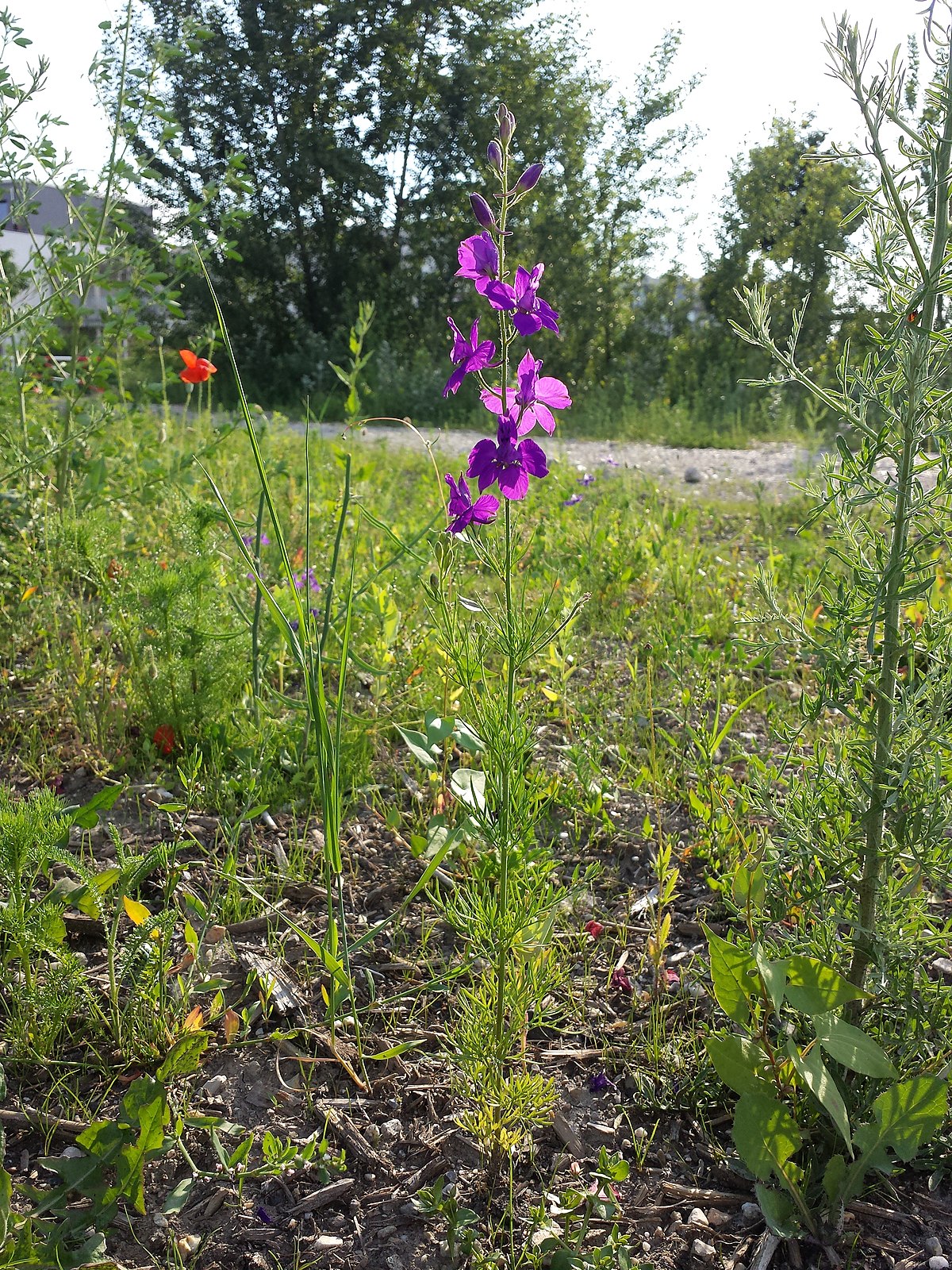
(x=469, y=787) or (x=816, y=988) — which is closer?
(x=816, y=988)

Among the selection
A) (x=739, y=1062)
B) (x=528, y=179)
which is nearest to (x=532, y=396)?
(x=528, y=179)

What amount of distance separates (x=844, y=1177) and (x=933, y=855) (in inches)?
18.4

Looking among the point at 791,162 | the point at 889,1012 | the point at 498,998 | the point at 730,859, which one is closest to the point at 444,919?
the point at 498,998

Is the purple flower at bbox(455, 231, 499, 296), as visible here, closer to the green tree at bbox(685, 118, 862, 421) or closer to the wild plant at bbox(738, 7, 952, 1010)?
the wild plant at bbox(738, 7, 952, 1010)

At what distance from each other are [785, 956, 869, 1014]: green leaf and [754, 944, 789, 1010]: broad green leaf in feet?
0.04

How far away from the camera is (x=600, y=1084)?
61.5 inches

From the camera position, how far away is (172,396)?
566 inches

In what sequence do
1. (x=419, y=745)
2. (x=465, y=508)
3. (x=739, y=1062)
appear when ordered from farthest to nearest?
(x=419, y=745)
(x=465, y=508)
(x=739, y=1062)

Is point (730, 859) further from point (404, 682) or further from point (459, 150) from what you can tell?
point (459, 150)

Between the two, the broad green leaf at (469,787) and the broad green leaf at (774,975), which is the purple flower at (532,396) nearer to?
the broad green leaf at (469,787)

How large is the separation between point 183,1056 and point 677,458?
7443mm

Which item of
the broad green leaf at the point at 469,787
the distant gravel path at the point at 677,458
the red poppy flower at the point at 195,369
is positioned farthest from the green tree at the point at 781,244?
the broad green leaf at the point at 469,787

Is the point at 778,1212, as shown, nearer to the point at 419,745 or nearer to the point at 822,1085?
the point at 822,1085

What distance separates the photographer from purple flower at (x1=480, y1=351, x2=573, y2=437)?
150 centimetres
